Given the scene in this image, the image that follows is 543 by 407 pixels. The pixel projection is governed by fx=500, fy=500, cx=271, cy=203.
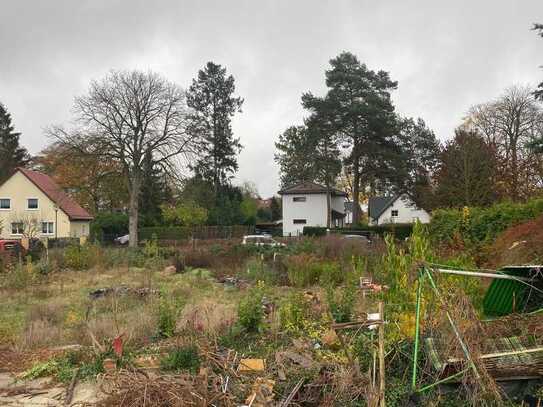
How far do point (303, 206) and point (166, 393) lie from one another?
4570 cm

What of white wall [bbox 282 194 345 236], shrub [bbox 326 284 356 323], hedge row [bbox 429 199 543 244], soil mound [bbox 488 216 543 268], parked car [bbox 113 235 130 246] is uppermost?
white wall [bbox 282 194 345 236]

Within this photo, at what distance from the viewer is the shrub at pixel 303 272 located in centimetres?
1323

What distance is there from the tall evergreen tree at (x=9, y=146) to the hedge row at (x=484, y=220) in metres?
50.5

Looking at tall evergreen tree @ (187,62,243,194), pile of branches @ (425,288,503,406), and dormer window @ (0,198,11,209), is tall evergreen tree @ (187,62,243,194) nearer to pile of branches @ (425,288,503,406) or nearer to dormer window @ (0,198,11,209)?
dormer window @ (0,198,11,209)

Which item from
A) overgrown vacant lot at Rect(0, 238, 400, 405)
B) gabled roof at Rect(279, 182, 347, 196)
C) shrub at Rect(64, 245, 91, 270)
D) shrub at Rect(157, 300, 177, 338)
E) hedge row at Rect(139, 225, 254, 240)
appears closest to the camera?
overgrown vacant lot at Rect(0, 238, 400, 405)

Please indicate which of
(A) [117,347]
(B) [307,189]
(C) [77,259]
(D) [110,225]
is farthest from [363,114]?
(A) [117,347]

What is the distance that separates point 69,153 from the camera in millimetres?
33281

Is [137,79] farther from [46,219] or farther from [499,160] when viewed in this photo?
[499,160]

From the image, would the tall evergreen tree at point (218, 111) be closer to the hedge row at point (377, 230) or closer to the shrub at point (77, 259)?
the hedge row at point (377, 230)

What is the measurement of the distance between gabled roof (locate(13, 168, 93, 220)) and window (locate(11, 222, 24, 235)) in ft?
11.5

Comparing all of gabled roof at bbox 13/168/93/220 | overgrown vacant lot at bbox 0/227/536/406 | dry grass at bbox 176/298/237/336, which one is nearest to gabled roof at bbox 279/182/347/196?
gabled roof at bbox 13/168/93/220

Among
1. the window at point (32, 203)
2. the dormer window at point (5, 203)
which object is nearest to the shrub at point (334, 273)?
the window at point (32, 203)

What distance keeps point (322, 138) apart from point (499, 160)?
55.7 ft

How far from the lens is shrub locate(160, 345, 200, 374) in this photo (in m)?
5.46
